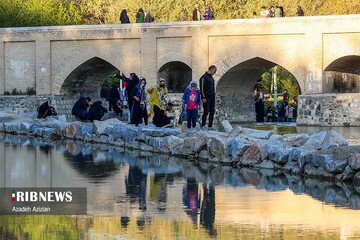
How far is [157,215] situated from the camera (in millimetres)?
10586

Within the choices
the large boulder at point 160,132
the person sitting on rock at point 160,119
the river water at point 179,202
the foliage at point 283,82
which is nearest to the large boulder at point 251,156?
the river water at point 179,202

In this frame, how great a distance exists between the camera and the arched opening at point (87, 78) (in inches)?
1572

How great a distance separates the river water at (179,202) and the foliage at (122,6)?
1238 inches

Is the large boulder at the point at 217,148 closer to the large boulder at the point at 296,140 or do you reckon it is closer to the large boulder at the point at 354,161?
the large boulder at the point at 296,140

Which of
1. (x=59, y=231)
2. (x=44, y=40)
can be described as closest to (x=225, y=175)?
(x=59, y=231)

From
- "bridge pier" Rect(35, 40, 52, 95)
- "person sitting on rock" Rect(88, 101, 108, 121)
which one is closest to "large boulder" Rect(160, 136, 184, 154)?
"person sitting on rock" Rect(88, 101, 108, 121)

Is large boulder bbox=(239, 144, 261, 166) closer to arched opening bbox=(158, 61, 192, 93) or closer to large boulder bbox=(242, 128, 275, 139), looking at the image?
large boulder bbox=(242, 128, 275, 139)

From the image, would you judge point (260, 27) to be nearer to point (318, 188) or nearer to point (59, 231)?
point (318, 188)

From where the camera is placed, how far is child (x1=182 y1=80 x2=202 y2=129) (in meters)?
21.4

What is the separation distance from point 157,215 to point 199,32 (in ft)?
87.2

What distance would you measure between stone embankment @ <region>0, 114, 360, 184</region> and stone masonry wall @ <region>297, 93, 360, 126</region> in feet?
35.5

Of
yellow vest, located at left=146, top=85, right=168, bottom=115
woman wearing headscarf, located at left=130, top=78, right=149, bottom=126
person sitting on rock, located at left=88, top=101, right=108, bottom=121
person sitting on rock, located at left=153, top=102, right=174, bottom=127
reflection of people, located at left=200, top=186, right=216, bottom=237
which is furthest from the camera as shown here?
person sitting on rock, located at left=88, top=101, right=108, bottom=121

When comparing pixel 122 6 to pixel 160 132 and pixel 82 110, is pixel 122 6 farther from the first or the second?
pixel 160 132

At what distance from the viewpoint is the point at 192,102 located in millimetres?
21391
